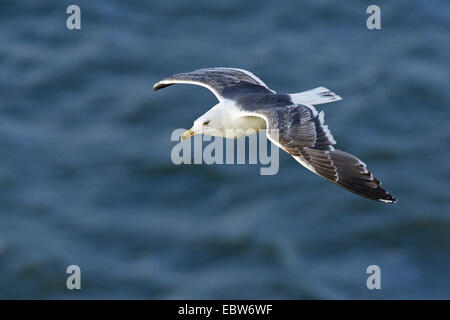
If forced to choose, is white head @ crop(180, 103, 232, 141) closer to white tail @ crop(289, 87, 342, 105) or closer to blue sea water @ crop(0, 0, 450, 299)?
white tail @ crop(289, 87, 342, 105)

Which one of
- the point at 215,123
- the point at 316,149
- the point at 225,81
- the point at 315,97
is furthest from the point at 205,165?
the point at 316,149

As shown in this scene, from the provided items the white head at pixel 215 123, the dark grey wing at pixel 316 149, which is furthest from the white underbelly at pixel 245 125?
the dark grey wing at pixel 316 149

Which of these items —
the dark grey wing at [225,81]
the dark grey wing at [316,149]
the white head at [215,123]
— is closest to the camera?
the dark grey wing at [316,149]

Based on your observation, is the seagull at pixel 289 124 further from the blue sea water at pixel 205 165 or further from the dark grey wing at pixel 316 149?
the blue sea water at pixel 205 165

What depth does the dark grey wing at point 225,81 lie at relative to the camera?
61.4 feet

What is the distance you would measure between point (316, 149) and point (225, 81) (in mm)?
4111

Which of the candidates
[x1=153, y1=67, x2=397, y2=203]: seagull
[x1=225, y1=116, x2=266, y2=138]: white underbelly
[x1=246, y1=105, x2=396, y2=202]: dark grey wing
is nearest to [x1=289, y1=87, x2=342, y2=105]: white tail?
[x1=153, y1=67, x2=397, y2=203]: seagull

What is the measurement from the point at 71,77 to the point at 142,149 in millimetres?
4883

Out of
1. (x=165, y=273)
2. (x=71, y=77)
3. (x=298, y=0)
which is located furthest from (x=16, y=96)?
(x=298, y=0)

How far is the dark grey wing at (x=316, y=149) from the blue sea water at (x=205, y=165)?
820 inches

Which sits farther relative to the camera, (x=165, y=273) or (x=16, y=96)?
(x=16, y=96)

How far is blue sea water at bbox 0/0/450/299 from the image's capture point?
37.8m
